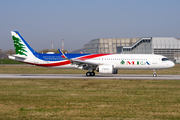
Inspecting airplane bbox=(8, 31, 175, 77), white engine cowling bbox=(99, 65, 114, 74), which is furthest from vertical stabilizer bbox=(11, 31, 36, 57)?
white engine cowling bbox=(99, 65, 114, 74)

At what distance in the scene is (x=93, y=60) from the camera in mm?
33719

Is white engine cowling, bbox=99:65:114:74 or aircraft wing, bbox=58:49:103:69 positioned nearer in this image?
white engine cowling, bbox=99:65:114:74

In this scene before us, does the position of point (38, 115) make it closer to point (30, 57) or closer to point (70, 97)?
point (70, 97)

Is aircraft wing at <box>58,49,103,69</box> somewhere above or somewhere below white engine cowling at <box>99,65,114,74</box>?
above

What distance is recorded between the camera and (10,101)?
1377 cm

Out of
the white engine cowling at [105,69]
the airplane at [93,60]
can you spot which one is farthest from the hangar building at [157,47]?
the white engine cowling at [105,69]

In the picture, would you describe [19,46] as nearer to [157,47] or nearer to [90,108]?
[90,108]

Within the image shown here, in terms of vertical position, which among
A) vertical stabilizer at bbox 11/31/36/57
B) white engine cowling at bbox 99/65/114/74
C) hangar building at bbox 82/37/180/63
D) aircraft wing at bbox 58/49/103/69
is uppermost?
hangar building at bbox 82/37/180/63

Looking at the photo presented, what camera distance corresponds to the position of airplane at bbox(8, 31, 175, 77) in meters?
32.4

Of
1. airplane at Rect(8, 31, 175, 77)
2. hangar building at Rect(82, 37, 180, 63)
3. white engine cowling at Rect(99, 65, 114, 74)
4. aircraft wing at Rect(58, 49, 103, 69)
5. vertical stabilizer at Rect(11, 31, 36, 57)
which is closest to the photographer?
white engine cowling at Rect(99, 65, 114, 74)

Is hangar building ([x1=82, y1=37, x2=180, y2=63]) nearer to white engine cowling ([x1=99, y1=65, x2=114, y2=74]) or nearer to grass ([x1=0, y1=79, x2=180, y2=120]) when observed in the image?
white engine cowling ([x1=99, y1=65, x2=114, y2=74])

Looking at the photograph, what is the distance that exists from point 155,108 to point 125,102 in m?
2.10

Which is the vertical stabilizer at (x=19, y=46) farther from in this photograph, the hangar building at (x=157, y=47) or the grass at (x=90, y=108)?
the hangar building at (x=157, y=47)

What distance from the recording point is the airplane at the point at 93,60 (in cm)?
3241
